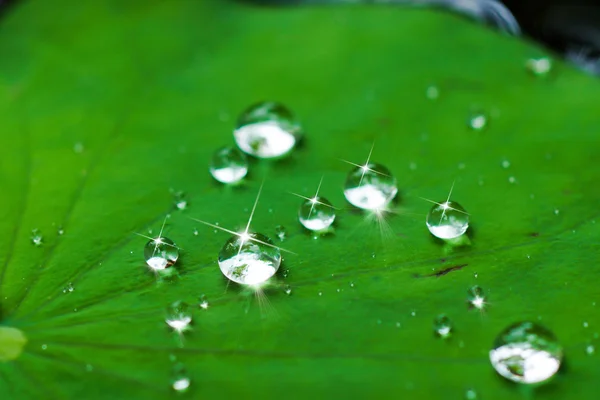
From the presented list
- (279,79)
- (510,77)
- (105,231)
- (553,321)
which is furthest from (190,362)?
(510,77)

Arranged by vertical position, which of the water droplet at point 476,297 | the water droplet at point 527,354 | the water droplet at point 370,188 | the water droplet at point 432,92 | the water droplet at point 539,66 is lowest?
the water droplet at point 527,354

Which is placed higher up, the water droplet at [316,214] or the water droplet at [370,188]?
the water droplet at [370,188]

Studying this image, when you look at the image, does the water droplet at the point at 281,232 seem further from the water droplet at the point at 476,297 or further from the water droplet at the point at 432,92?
the water droplet at the point at 432,92

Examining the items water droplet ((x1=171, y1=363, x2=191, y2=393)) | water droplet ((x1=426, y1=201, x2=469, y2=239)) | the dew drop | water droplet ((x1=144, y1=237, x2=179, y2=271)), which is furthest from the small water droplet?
the dew drop

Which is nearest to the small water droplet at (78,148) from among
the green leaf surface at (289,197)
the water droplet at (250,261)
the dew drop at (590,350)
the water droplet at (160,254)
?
the green leaf surface at (289,197)

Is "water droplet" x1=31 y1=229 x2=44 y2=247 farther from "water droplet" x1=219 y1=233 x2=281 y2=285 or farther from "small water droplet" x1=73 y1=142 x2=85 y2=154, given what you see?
"water droplet" x1=219 y1=233 x2=281 y2=285

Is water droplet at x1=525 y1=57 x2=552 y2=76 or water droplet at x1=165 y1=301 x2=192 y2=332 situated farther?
water droplet at x1=525 y1=57 x2=552 y2=76

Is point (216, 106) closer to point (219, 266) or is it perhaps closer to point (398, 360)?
point (219, 266)
